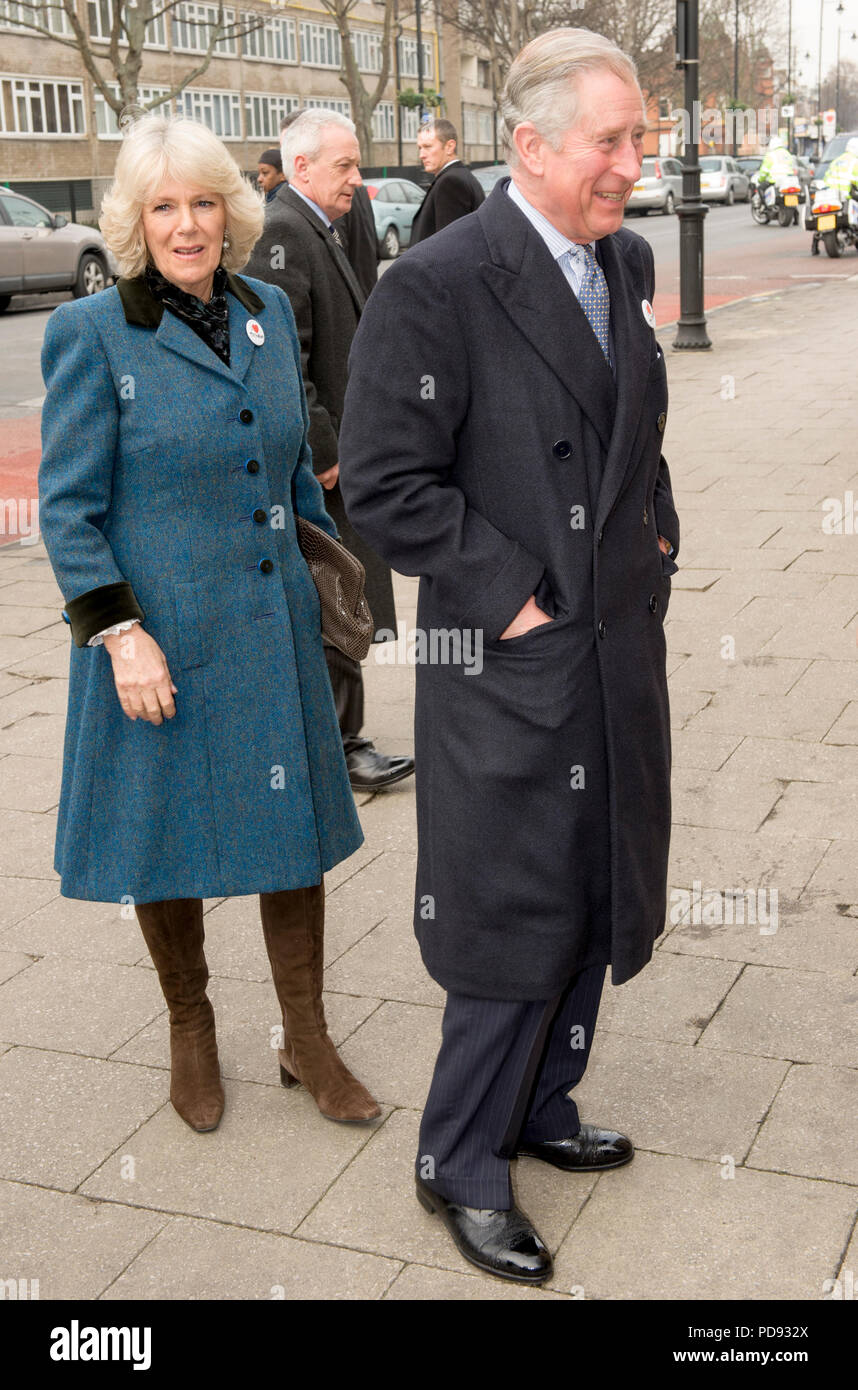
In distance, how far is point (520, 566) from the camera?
98.1 inches

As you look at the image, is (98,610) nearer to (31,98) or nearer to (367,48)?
(31,98)

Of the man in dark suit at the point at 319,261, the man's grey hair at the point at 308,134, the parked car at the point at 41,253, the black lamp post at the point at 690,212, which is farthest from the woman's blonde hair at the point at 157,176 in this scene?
the parked car at the point at 41,253

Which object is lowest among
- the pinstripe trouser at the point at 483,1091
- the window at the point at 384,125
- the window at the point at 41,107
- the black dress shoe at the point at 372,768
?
the black dress shoe at the point at 372,768

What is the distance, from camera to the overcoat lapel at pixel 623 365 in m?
2.51

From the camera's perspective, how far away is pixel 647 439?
2.63 metres

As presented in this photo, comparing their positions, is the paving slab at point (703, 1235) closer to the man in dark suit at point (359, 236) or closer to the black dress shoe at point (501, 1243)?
the black dress shoe at point (501, 1243)

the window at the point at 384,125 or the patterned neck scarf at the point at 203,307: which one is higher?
the window at the point at 384,125

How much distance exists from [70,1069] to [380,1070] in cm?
67

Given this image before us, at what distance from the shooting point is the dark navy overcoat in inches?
97.7

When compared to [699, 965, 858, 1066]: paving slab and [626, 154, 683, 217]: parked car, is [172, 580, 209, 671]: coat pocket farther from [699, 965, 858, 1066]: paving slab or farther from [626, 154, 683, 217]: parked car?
[626, 154, 683, 217]: parked car

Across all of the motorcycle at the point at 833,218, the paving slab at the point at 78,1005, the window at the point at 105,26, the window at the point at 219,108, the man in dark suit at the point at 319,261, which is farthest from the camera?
the window at the point at 219,108

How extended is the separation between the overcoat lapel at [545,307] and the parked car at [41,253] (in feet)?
58.5
